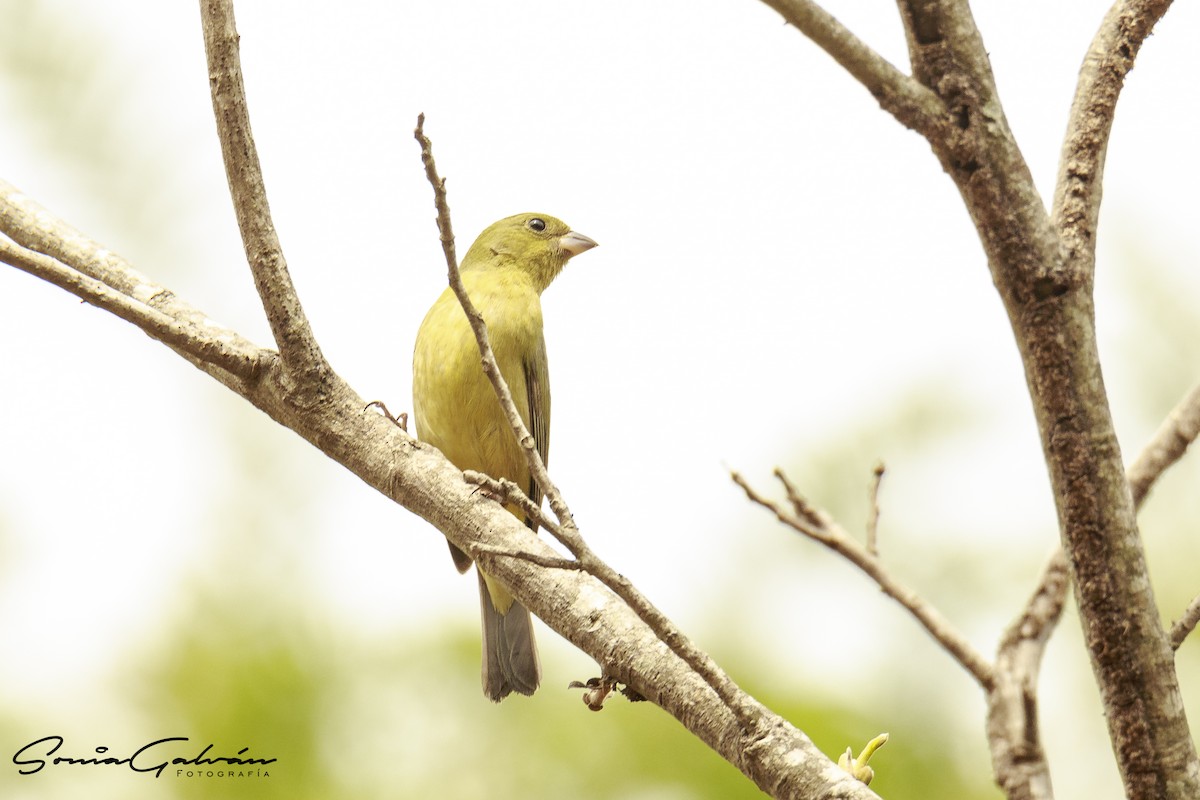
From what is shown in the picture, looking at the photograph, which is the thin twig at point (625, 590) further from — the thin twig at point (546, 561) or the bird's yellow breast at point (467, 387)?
the bird's yellow breast at point (467, 387)

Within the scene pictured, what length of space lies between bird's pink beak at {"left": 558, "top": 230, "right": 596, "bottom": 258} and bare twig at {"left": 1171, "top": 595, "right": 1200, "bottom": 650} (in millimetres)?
4123

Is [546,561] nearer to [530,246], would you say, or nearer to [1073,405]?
[1073,405]

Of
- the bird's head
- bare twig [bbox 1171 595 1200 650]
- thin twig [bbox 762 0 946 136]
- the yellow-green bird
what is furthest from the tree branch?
the bird's head

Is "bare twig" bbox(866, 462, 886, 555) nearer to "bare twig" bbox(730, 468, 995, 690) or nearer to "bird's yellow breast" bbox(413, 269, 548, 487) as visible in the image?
"bare twig" bbox(730, 468, 995, 690)

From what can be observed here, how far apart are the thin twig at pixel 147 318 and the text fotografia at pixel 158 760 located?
8.51ft

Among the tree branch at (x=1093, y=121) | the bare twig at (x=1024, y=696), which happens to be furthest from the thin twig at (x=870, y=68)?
the bare twig at (x=1024, y=696)

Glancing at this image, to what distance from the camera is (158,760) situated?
499 centimetres

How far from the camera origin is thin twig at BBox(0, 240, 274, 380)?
2363mm

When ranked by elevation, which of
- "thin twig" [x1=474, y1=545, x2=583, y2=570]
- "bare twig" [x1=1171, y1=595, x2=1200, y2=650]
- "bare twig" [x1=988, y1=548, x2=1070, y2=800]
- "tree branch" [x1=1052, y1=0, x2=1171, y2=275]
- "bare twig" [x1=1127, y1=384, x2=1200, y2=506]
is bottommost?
"bare twig" [x1=988, y1=548, x2=1070, y2=800]

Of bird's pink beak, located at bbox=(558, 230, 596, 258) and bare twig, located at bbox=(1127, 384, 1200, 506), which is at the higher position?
bird's pink beak, located at bbox=(558, 230, 596, 258)

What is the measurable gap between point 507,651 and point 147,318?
2.30 m

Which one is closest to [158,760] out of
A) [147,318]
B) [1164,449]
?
[147,318]

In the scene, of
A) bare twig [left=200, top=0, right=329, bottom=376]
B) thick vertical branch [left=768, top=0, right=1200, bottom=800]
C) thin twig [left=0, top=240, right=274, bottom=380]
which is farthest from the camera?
bare twig [left=200, top=0, right=329, bottom=376]

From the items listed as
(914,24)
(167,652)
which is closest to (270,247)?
(914,24)
